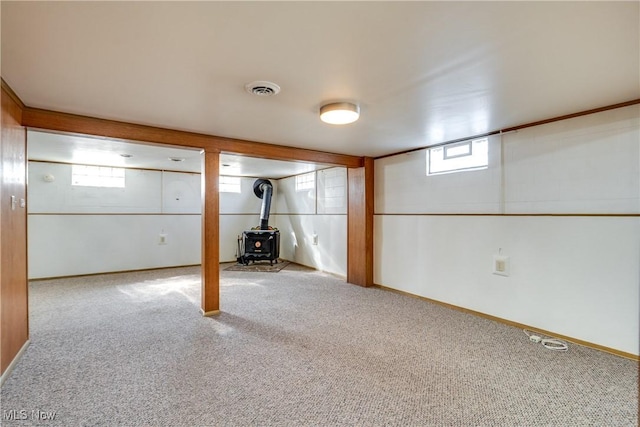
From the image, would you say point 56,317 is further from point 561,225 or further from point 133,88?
point 561,225

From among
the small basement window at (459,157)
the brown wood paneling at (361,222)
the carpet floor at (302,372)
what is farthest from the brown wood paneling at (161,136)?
the carpet floor at (302,372)

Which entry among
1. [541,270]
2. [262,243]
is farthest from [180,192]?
[541,270]

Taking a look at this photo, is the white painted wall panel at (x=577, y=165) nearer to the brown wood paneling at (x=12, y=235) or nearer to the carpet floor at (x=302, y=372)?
the carpet floor at (x=302, y=372)

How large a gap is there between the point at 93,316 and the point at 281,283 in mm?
2563

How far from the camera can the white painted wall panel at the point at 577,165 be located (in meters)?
2.50

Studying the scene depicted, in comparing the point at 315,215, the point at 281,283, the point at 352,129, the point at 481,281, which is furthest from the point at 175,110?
the point at 315,215

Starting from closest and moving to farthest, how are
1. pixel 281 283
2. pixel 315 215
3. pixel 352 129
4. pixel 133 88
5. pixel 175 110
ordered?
pixel 133 88 < pixel 175 110 < pixel 352 129 < pixel 281 283 < pixel 315 215

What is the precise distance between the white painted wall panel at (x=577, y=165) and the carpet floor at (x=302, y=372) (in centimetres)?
129

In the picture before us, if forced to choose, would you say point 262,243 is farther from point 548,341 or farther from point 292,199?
point 548,341

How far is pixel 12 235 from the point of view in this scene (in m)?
2.36

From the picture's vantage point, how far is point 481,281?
349 cm

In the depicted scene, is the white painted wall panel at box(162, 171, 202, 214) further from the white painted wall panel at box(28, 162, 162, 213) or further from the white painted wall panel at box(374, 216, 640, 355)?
the white painted wall panel at box(374, 216, 640, 355)

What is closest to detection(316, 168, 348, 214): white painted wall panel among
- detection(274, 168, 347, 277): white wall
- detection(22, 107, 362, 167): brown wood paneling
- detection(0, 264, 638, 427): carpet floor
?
detection(274, 168, 347, 277): white wall

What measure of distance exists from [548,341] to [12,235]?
465 centimetres
